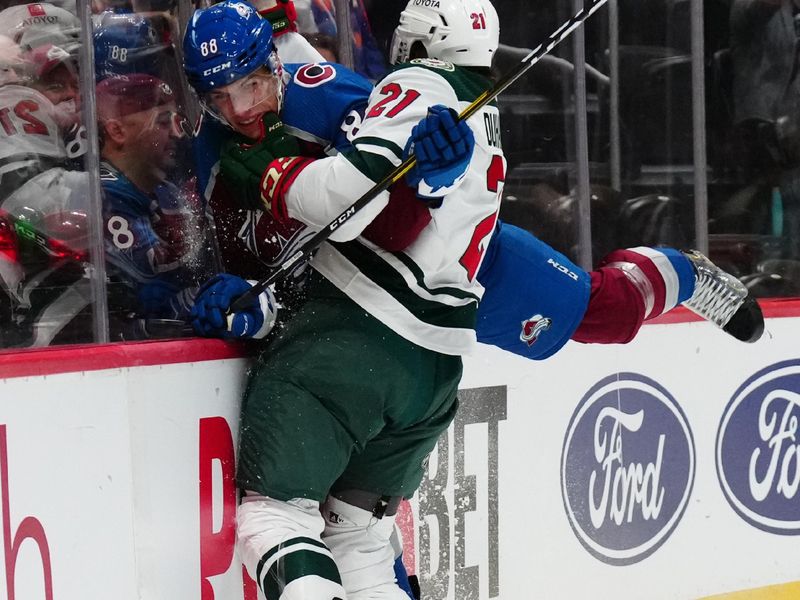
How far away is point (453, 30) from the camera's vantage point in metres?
2.36

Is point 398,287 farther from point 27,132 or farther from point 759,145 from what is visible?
point 759,145

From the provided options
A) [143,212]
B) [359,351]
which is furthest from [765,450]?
[143,212]

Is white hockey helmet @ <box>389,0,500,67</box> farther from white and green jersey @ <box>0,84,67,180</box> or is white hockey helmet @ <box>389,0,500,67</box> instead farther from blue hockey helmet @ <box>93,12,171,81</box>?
white and green jersey @ <box>0,84,67,180</box>

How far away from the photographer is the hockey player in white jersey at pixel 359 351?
218cm

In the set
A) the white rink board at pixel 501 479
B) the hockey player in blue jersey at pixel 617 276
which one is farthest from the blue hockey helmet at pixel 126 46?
the hockey player in blue jersey at pixel 617 276

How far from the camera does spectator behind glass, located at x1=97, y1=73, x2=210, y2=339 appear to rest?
7.73ft

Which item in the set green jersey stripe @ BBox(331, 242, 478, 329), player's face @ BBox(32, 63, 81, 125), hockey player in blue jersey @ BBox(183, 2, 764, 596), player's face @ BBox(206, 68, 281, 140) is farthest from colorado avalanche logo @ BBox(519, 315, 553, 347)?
player's face @ BBox(32, 63, 81, 125)

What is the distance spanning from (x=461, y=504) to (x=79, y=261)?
3.71 feet

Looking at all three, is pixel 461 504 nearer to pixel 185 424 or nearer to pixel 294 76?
pixel 185 424

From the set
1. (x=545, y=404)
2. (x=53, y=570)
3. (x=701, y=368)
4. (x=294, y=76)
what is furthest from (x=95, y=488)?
(x=701, y=368)

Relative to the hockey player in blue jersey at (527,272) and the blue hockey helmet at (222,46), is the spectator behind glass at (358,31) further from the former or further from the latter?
the blue hockey helmet at (222,46)

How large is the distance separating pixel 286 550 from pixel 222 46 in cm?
86

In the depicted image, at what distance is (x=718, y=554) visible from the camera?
3.55 metres

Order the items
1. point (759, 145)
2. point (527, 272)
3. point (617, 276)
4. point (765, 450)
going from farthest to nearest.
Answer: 1. point (759, 145)
2. point (765, 450)
3. point (617, 276)
4. point (527, 272)
